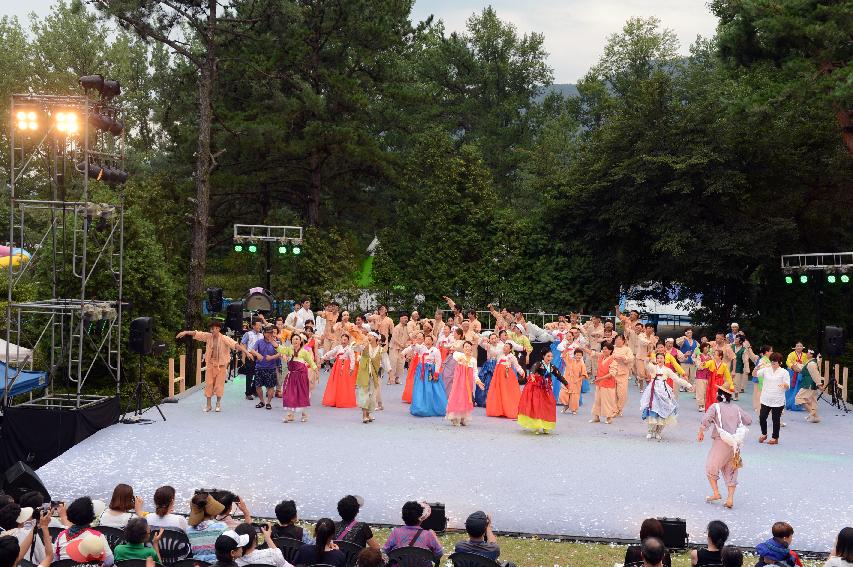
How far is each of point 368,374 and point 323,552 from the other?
9.14 metres

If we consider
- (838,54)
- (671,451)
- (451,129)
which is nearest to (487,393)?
(671,451)

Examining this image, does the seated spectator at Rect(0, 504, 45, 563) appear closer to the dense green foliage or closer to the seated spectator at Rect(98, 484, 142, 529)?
the seated spectator at Rect(98, 484, 142, 529)

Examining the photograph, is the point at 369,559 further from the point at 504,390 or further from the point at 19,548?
the point at 504,390

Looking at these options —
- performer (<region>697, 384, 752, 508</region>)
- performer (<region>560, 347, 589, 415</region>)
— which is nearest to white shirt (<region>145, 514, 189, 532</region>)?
performer (<region>697, 384, 752, 508</region>)

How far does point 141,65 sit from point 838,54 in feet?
131

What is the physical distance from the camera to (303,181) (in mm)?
35375

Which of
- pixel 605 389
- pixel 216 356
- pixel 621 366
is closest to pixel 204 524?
pixel 216 356

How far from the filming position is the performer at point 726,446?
11.4 m

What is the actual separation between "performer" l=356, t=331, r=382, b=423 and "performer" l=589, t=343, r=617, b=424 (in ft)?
12.5

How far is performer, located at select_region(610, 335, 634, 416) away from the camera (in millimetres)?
16809

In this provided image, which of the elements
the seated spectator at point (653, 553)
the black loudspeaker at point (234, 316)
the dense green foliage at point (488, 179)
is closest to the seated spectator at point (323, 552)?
the seated spectator at point (653, 553)

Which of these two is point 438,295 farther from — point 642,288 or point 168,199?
point 168,199

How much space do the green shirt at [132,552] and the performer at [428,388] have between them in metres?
→ 10.3

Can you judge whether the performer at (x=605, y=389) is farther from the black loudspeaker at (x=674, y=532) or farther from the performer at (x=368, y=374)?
the black loudspeaker at (x=674, y=532)
